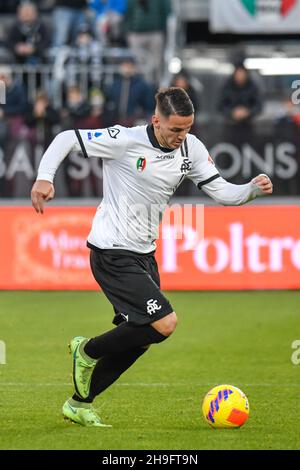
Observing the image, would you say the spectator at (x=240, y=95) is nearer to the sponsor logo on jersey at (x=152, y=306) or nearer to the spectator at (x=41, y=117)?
the spectator at (x=41, y=117)

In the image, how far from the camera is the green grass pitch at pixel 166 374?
25.5 feet

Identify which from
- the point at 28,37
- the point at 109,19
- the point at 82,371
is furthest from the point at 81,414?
the point at 109,19

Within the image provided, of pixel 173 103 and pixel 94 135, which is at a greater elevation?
pixel 173 103

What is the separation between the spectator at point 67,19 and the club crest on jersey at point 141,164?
1361 cm

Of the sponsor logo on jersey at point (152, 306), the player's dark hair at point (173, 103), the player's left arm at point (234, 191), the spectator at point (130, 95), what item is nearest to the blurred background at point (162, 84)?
the spectator at point (130, 95)

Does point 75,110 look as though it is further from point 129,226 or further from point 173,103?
point 173,103

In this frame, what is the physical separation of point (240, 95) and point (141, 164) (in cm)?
1082

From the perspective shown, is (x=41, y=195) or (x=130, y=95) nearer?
(x=41, y=195)

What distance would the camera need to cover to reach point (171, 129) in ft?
26.3

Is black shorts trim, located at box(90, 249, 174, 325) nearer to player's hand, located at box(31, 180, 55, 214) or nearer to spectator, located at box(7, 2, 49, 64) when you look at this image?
player's hand, located at box(31, 180, 55, 214)

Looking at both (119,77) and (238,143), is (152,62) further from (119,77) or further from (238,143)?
(238,143)

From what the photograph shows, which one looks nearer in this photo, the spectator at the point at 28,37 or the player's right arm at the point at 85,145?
the player's right arm at the point at 85,145

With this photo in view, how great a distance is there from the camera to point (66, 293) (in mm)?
17125
